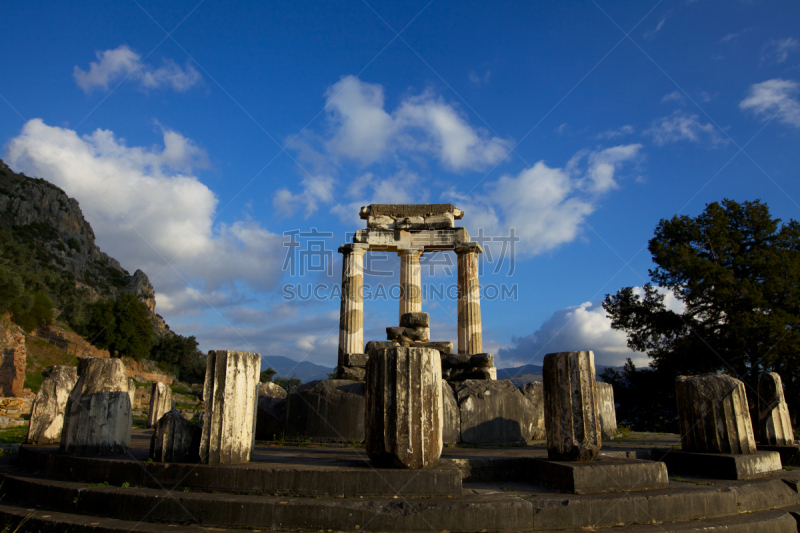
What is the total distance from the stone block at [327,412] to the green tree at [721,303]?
746 inches

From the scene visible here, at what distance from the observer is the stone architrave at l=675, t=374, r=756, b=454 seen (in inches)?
254

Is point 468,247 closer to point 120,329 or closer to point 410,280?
point 410,280

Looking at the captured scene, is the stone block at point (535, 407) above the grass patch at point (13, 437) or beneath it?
above

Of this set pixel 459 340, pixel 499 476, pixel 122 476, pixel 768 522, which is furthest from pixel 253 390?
pixel 459 340

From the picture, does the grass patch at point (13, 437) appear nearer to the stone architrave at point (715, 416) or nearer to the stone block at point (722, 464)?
the stone block at point (722, 464)

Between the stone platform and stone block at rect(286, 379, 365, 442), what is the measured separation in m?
3.27

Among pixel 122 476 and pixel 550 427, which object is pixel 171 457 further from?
pixel 550 427

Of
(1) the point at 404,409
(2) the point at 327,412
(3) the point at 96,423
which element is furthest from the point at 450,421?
(3) the point at 96,423

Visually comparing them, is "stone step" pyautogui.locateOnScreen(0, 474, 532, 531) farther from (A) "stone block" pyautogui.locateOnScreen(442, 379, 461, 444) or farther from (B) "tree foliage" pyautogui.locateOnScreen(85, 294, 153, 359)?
(B) "tree foliage" pyautogui.locateOnScreen(85, 294, 153, 359)

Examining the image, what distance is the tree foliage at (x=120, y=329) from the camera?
1917 inches

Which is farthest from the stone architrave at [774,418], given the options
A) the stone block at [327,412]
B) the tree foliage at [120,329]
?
the tree foliage at [120,329]

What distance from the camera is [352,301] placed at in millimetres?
19812

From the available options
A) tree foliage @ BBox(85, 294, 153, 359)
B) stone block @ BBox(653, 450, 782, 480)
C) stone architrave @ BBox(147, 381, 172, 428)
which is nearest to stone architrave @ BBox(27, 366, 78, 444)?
stone architrave @ BBox(147, 381, 172, 428)

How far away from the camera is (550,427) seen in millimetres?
5789
